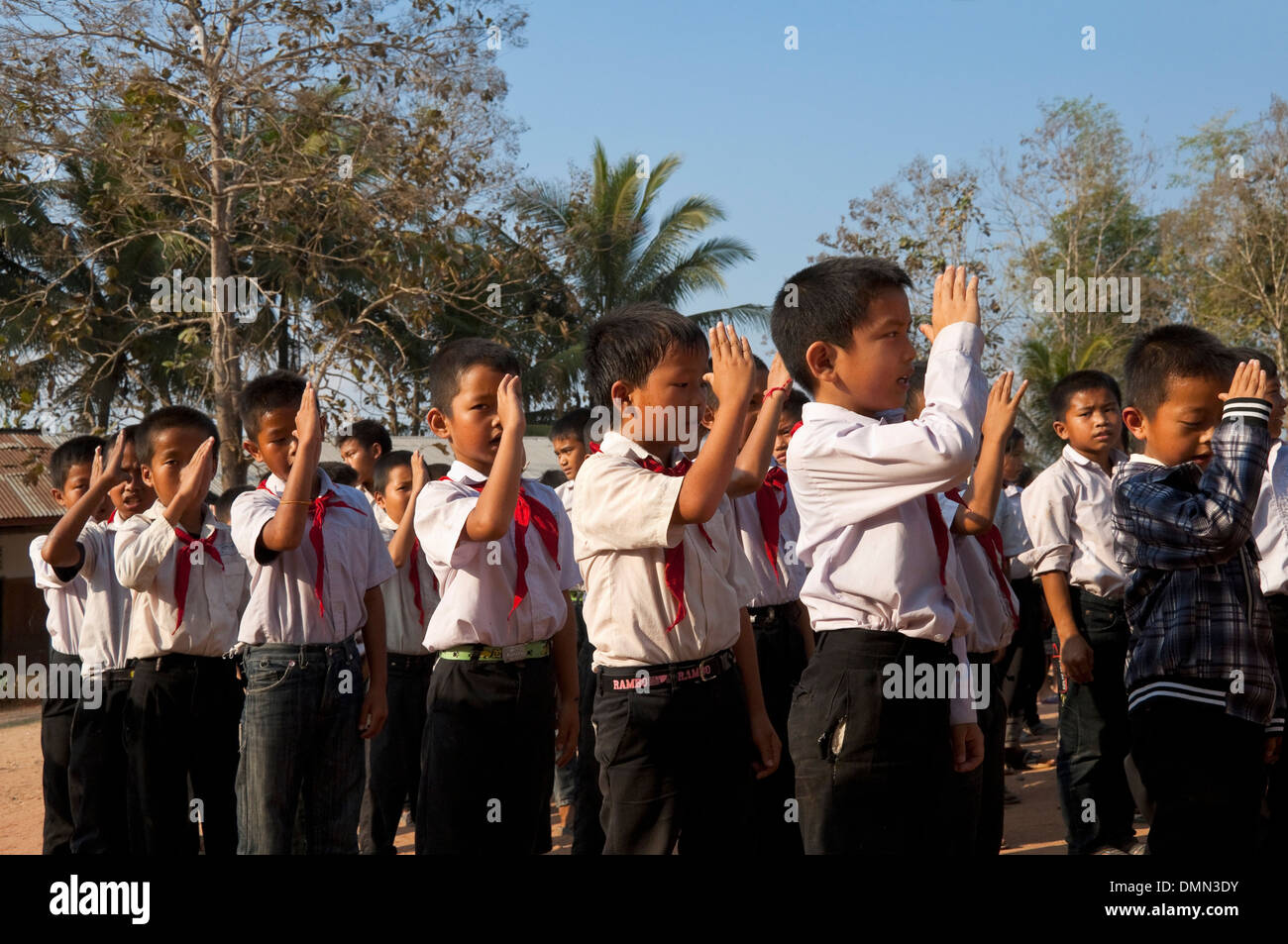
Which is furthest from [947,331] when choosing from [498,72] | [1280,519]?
[498,72]

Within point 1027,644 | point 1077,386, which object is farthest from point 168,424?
point 1027,644

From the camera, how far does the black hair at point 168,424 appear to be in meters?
4.65

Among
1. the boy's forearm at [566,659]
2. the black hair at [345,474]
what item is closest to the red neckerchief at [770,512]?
the boy's forearm at [566,659]

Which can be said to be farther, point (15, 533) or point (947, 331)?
point (15, 533)

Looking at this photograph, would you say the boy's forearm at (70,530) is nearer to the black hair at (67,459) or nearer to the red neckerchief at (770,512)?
the black hair at (67,459)

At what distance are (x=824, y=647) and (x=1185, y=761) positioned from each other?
106cm

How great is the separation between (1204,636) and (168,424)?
3.81 metres

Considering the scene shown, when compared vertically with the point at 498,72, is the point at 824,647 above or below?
below

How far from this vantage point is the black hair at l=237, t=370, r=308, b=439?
4371 mm

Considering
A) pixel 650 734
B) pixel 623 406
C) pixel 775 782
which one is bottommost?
pixel 775 782

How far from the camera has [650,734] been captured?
9.75 feet

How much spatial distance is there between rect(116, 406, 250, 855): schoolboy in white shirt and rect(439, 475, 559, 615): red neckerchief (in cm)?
142

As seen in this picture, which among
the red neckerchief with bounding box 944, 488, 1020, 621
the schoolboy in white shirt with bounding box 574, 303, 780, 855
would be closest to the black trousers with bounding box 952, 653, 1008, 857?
the red neckerchief with bounding box 944, 488, 1020, 621
